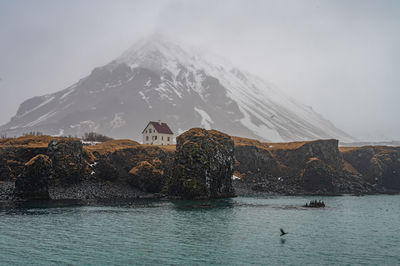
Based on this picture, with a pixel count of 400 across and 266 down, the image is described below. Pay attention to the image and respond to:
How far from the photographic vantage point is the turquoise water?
114ft

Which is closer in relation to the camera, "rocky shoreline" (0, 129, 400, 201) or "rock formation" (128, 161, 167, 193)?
"rocky shoreline" (0, 129, 400, 201)

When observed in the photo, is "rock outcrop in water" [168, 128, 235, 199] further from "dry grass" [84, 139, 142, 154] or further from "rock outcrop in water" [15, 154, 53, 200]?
"rock outcrop in water" [15, 154, 53, 200]

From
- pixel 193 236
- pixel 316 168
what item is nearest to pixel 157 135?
pixel 316 168

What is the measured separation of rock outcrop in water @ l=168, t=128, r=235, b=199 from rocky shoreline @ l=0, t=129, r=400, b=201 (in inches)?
10.3

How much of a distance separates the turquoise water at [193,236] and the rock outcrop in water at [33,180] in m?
8.91

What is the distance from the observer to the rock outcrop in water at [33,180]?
74.1 metres

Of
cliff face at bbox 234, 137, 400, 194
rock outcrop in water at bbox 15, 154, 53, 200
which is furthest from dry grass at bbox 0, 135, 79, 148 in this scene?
cliff face at bbox 234, 137, 400, 194

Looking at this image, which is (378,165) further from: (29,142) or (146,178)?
(29,142)

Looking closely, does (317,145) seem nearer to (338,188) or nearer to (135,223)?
(338,188)

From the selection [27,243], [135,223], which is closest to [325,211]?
[135,223]

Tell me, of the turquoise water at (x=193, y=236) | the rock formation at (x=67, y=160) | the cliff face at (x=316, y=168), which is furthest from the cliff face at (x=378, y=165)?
the rock formation at (x=67, y=160)

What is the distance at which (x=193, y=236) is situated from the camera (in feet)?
147

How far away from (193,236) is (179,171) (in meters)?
43.3

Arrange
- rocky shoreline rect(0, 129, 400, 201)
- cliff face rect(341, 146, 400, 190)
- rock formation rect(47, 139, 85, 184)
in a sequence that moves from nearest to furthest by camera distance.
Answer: rocky shoreline rect(0, 129, 400, 201), rock formation rect(47, 139, 85, 184), cliff face rect(341, 146, 400, 190)
